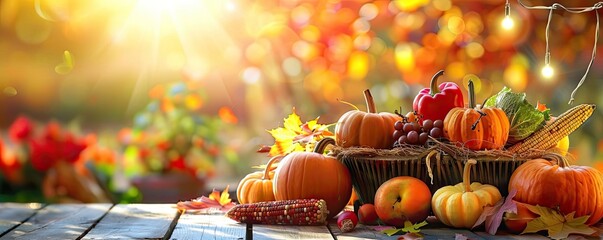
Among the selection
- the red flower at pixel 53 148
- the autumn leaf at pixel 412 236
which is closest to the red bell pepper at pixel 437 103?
the autumn leaf at pixel 412 236

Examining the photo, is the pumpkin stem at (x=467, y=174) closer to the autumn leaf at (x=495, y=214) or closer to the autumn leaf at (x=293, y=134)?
the autumn leaf at (x=495, y=214)

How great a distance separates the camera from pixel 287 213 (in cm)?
200

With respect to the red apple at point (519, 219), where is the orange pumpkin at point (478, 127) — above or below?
above

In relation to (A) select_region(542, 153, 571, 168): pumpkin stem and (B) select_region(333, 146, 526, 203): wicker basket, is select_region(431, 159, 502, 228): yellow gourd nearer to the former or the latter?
(B) select_region(333, 146, 526, 203): wicker basket

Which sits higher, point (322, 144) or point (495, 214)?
point (322, 144)

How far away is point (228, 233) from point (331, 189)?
1.20 feet

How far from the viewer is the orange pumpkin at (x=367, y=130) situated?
7.03 feet

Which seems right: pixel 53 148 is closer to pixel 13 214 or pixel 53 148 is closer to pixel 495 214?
pixel 13 214

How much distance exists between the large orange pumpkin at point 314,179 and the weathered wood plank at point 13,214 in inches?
27.3

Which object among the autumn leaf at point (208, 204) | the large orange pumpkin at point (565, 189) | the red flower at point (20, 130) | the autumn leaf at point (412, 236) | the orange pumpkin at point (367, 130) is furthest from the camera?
the red flower at point (20, 130)

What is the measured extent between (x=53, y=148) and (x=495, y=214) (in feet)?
7.02

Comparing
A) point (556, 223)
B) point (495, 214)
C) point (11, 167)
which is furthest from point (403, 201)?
point (11, 167)

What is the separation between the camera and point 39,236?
1.80 m

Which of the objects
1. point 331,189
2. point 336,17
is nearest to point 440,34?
point 336,17
